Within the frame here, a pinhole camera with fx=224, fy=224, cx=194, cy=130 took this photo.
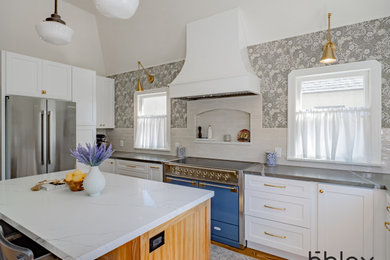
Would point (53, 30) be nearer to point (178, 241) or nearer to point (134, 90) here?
point (178, 241)

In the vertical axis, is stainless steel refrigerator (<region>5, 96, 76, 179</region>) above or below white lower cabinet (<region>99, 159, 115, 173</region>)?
above

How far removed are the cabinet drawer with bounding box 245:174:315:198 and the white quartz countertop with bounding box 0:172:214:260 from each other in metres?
0.98

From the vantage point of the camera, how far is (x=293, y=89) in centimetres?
283

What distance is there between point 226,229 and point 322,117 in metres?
1.77

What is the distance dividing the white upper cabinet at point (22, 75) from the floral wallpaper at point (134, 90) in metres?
1.59

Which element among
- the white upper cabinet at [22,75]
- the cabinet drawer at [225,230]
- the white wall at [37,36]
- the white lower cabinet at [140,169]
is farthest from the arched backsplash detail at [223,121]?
the white wall at [37,36]

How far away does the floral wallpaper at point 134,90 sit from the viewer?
387 cm

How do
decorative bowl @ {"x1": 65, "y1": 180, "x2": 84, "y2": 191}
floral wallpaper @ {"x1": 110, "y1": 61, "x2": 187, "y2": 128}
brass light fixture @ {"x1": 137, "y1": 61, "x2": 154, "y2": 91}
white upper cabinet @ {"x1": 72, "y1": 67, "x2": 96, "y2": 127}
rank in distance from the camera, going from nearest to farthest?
decorative bowl @ {"x1": 65, "y1": 180, "x2": 84, "y2": 191}, white upper cabinet @ {"x1": 72, "y1": 67, "x2": 96, "y2": 127}, floral wallpaper @ {"x1": 110, "y1": 61, "x2": 187, "y2": 128}, brass light fixture @ {"x1": 137, "y1": 61, "x2": 154, "y2": 91}

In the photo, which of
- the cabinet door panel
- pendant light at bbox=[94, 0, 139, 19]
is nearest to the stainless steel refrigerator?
pendant light at bbox=[94, 0, 139, 19]

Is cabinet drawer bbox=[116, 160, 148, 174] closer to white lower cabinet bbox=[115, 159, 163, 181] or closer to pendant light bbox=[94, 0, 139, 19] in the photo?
white lower cabinet bbox=[115, 159, 163, 181]

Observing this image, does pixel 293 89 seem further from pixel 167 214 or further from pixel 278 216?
pixel 167 214

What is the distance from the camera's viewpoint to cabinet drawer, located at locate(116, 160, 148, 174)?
11.5 ft

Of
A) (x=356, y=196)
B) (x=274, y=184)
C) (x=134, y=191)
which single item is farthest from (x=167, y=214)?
(x=356, y=196)

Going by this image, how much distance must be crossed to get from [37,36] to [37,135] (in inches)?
65.1
